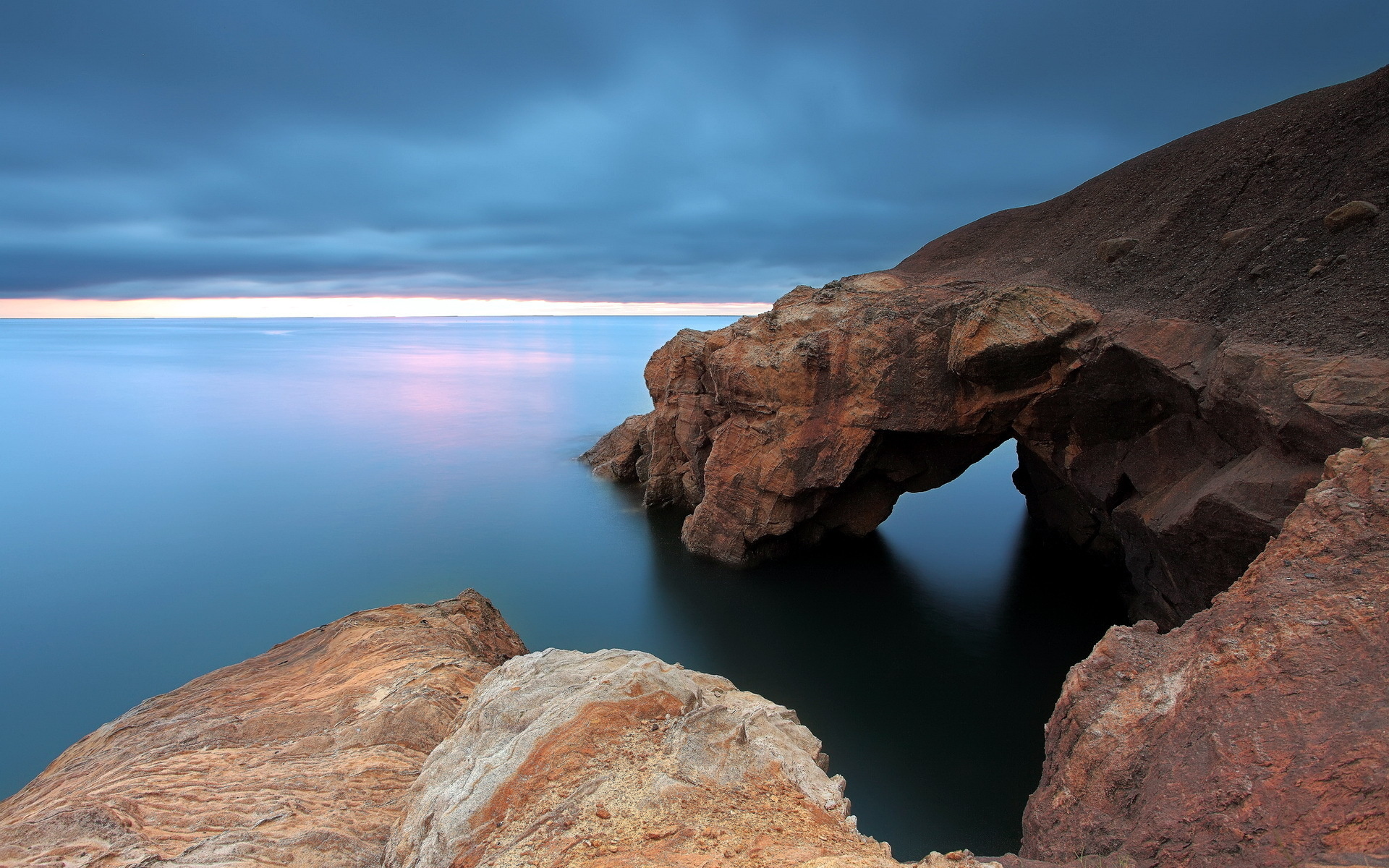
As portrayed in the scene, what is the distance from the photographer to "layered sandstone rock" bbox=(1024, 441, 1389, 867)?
549 centimetres

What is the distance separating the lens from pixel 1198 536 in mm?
12305

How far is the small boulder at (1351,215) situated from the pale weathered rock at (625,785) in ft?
43.1

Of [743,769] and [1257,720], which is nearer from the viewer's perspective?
[1257,720]

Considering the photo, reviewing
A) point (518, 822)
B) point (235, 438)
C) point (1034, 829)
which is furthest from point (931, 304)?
point (235, 438)

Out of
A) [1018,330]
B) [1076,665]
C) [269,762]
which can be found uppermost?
[1018,330]

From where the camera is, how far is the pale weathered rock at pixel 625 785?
18.6ft

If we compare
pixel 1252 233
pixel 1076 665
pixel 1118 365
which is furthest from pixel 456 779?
pixel 1252 233

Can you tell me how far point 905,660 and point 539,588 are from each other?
10705 mm

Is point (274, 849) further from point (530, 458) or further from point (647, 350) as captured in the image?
point (647, 350)

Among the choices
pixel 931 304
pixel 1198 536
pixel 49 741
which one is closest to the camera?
pixel 1198 536

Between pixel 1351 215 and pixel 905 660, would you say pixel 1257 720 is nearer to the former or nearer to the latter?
pixel 1351 215

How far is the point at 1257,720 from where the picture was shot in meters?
6.26

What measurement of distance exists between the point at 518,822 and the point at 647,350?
127580 millimetres

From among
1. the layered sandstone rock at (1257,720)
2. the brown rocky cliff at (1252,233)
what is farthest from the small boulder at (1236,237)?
the layered sandstone rock at (1257,720)
